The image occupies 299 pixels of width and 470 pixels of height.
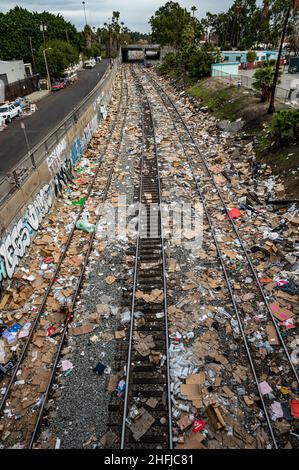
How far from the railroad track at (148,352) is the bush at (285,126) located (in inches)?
350

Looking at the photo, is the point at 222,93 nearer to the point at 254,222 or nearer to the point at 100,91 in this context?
the point at 100,91

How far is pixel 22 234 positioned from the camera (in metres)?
11.5

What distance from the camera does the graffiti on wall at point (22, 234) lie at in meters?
10.1

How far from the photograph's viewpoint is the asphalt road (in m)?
22.1

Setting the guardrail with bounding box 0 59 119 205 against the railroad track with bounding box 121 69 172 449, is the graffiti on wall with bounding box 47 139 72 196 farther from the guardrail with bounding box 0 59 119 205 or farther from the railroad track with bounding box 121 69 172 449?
the railroad track with bounding box 121 69 172 449

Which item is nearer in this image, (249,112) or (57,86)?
(249,112)

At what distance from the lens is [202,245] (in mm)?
11938

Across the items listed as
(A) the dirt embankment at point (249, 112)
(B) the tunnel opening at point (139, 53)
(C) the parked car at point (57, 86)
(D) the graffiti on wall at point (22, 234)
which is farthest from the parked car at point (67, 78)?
(D) the graffiti on wall at point (22, 234)

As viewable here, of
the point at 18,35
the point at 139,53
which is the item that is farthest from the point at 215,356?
the point at 139,53

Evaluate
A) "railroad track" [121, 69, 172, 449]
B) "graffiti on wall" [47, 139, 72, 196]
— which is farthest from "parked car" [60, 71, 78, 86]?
"railroad track" [121, 69, 172, 449]

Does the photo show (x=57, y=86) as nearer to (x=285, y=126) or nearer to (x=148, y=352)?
(x=285, y=126)

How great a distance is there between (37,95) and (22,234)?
43.2 m

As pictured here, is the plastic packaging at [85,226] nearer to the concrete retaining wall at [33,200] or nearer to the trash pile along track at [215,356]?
the concrete retaining wall at [33,200]

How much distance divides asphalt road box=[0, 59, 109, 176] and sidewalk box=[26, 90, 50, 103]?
0.67 metres
